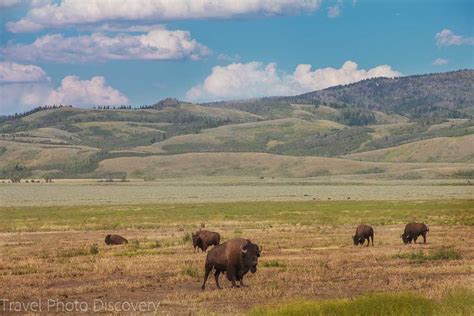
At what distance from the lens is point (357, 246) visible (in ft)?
126

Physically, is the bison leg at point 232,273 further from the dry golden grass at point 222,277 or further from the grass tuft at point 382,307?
the grass tuft at point 382,307

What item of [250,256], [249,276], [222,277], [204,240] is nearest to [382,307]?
[250,256]

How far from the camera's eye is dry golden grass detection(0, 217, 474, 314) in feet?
76.2

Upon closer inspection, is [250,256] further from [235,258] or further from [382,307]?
[382,307]

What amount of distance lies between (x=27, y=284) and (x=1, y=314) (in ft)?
17.5

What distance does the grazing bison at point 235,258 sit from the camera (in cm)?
2486

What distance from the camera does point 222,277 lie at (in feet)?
91.8

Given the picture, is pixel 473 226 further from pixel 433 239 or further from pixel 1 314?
pixel 1 314

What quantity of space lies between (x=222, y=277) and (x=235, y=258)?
3.06 m

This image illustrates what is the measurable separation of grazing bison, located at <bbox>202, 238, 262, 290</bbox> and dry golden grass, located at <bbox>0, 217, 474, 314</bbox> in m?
0.57

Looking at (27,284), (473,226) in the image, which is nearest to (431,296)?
(27,284)

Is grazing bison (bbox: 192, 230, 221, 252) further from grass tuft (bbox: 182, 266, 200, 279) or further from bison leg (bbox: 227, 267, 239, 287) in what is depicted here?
bison leg (bbox: 227, 267, 239, 287)

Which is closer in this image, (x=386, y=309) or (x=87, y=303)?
(x=386, y=309)

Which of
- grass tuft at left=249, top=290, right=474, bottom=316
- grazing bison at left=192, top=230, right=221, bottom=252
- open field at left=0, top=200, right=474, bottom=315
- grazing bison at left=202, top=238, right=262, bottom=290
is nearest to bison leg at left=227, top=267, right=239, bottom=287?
grazing bison at left=202, top=238, right=262, bottom=290
